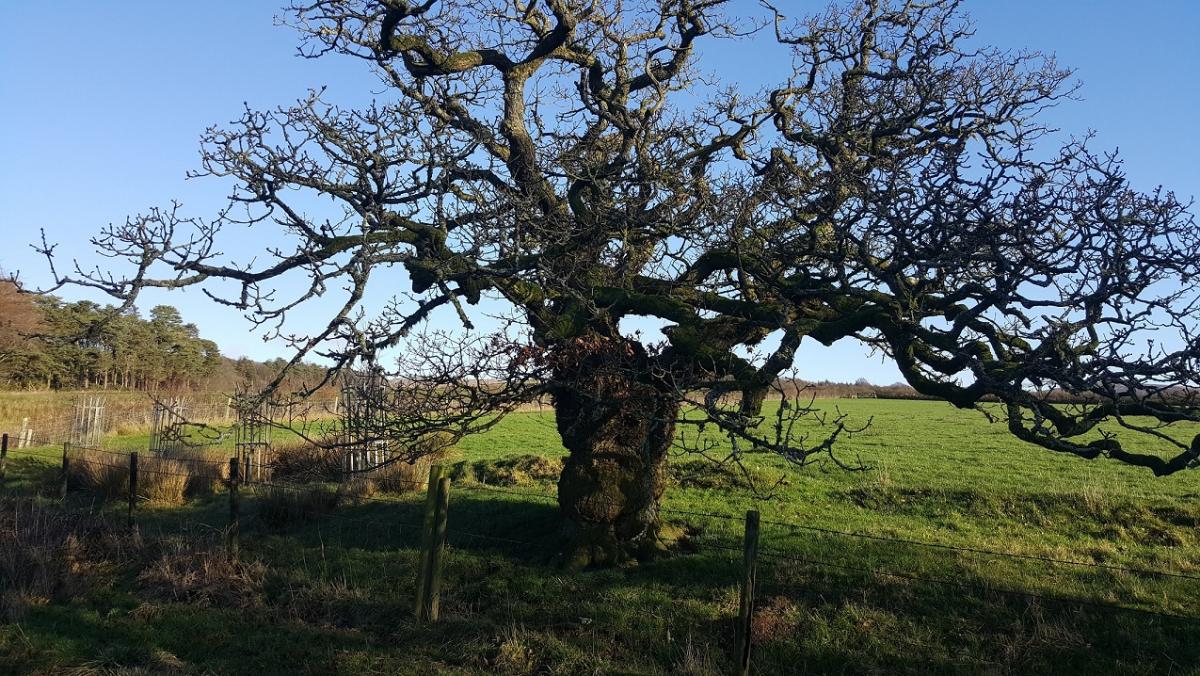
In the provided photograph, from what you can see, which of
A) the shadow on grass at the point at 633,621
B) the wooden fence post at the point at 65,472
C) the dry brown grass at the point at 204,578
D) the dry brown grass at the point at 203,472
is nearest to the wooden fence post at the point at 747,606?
the shadow on grass at the point at 633,621

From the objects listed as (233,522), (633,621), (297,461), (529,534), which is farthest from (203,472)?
(633,621)

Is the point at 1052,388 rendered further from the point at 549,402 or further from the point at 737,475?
the point at 737,475

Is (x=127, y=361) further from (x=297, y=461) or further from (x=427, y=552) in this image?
(x=427, y=552)

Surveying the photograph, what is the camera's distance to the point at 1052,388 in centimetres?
623

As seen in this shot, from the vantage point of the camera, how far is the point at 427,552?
8.27 m

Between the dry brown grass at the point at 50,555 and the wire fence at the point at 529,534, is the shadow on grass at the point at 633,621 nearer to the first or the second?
the wire fence at the point at 529,534

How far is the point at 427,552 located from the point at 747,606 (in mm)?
3658

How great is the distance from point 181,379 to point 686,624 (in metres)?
52.6

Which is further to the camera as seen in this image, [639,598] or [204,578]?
[204,578]

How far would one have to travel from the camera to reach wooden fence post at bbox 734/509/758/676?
244 inches

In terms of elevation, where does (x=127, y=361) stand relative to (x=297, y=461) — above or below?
above

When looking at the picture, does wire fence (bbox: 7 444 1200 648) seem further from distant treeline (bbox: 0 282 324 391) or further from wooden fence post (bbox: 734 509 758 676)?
distant treeline (bbox: 0 282 324 391)

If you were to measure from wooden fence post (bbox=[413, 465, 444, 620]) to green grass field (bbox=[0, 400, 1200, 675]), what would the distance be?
0.21 meters

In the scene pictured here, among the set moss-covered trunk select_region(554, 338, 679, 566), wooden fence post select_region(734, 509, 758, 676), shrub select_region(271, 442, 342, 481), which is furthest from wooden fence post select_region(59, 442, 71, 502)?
wooden fence post select_region(734, 509, 758, 676)
